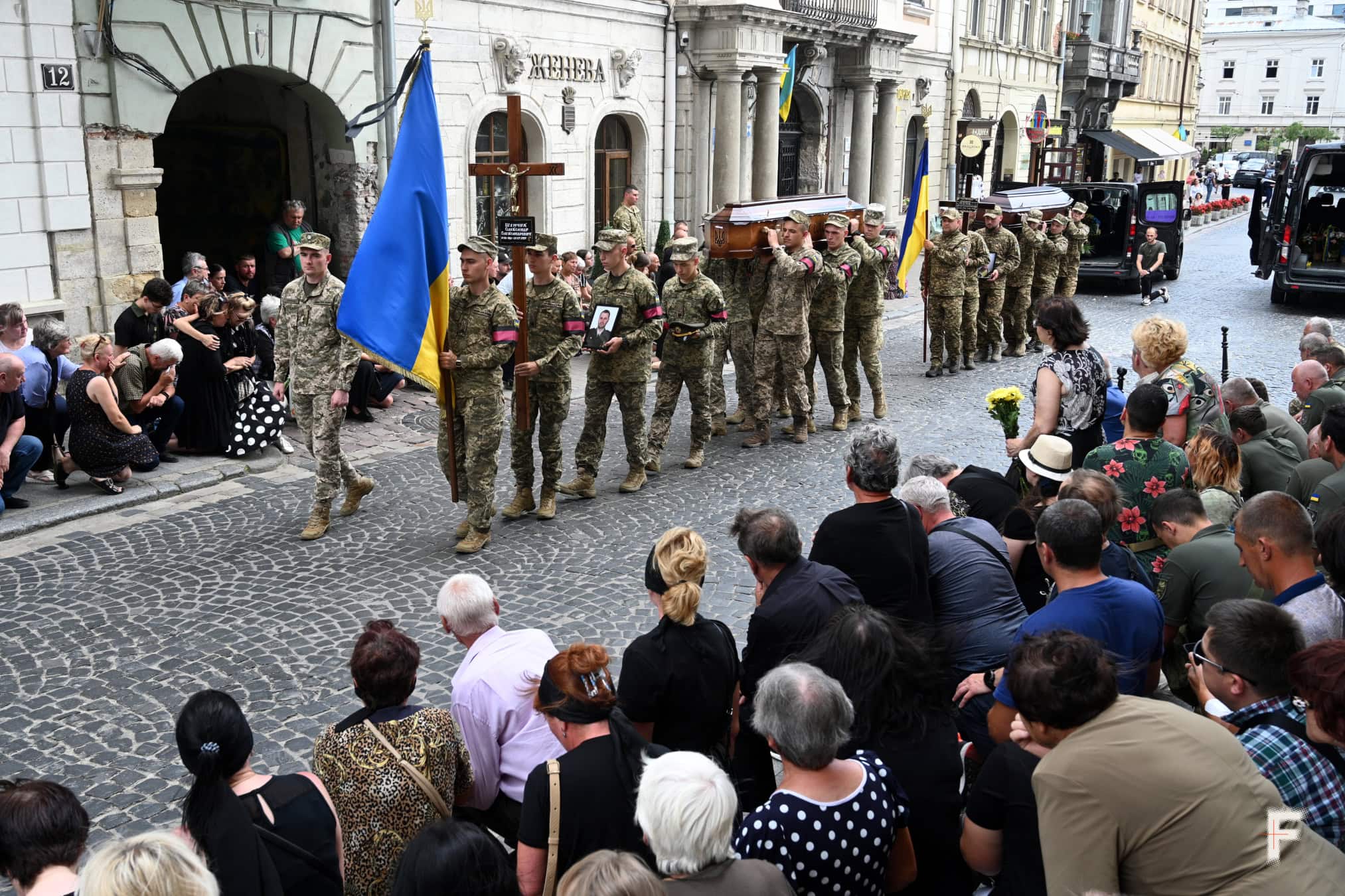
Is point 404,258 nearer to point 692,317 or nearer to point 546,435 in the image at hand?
point 546,435

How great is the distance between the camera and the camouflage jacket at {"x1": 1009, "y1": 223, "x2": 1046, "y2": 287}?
14.8m

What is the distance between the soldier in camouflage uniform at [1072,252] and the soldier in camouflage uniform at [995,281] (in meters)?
1.57

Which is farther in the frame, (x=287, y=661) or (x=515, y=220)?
(x=515, y=220)

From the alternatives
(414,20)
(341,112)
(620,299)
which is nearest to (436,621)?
(620,299)

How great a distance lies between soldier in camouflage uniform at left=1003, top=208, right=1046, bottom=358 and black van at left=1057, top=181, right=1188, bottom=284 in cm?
606

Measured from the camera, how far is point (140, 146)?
417 inches

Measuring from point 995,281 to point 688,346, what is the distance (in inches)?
246

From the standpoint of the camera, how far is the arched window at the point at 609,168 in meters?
17.4

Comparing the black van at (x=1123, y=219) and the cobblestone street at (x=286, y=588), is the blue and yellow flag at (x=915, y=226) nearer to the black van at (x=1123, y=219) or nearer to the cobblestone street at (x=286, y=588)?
the cobblestone street at (x=286, y=588)

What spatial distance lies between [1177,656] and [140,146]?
31.9 ft

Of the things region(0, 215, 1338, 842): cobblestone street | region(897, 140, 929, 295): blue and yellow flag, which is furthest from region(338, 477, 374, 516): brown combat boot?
region(897, 140, 929, 295): blue and yellow flag

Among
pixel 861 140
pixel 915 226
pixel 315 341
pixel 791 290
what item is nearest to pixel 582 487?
pixel 315 341

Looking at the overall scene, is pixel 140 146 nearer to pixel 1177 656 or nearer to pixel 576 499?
pixel 576 499

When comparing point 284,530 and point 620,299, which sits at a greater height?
point 620,299
